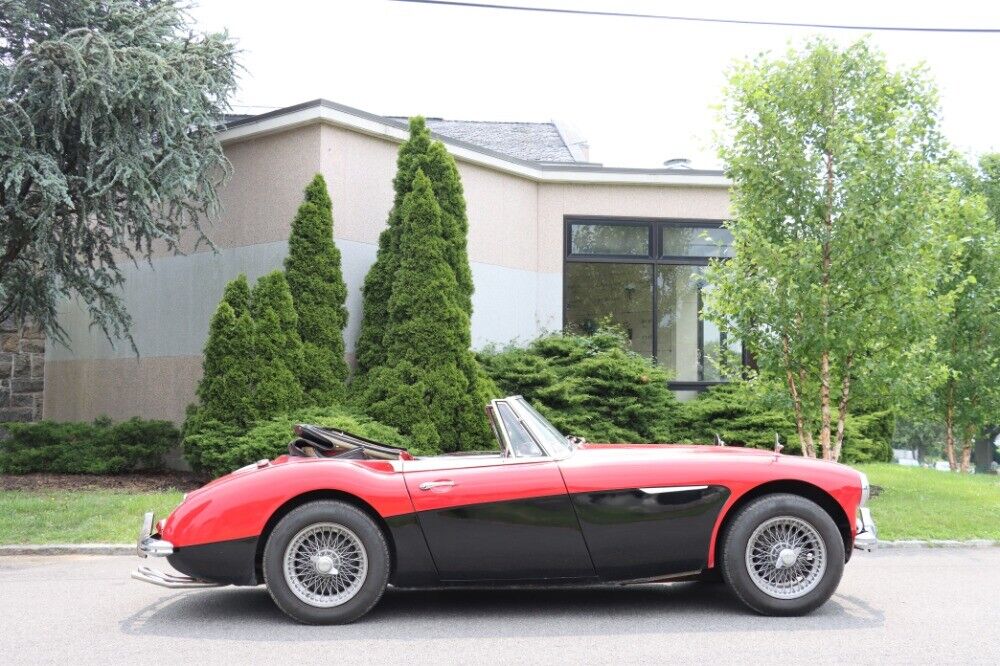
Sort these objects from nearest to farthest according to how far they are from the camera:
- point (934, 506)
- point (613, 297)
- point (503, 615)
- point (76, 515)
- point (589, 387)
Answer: point (503, 615) → point (76, 515) → point (934, 506) → point (589, 387) → point (613, 297)

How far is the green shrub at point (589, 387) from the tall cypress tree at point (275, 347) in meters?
3.26

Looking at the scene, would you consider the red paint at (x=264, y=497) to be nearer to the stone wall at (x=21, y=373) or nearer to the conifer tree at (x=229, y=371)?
the conifer tree at (x=229, y=371)

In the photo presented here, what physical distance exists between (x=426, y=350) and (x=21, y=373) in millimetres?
8984

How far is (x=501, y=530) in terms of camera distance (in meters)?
Result: 5.82

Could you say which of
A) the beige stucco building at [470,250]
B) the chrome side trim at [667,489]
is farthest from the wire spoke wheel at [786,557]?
the beige stucco building at [470,250]

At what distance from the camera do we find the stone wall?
1755cm

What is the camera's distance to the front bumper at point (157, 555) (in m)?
5.84

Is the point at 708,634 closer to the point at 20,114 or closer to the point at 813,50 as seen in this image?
the point at 813,50

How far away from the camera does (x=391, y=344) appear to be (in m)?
13.2

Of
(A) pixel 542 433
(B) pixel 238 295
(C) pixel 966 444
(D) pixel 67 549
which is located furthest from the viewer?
(C) pixel 966 444

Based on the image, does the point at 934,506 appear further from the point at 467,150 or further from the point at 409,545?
the point at 467,150

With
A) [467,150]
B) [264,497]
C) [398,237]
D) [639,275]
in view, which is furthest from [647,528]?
[639,275]

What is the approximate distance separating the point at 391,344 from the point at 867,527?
8.14m

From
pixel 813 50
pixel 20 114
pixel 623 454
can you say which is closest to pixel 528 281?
pixel 813 50
